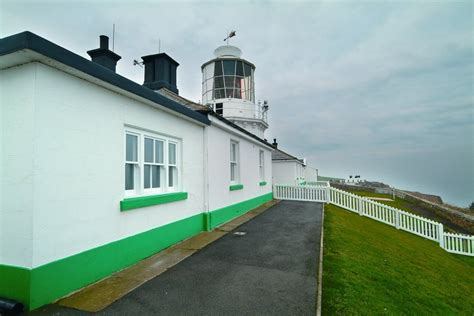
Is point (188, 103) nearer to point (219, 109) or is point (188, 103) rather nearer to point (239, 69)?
point (219, 109)

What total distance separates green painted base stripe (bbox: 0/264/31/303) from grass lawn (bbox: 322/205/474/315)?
12.6 feet

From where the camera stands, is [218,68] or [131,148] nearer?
[131,148]

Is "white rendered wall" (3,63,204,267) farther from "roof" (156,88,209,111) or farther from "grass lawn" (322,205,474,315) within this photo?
"grass lawn" (322,205,474,315)

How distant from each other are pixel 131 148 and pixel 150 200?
1167 millimetres

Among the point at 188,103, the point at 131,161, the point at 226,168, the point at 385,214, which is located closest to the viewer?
the point at 131,161

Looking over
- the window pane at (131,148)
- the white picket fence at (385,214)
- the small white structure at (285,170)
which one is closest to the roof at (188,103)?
the window pane at (131,148)

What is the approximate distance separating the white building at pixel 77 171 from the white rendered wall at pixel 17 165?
0.01m

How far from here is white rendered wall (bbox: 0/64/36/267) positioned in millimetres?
2945

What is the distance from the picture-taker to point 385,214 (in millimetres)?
11820

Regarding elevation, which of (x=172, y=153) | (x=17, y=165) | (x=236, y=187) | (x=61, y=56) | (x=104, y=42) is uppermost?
(x=104, y=42)

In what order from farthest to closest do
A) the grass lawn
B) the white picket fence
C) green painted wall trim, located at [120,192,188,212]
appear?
the white picket fence → green painted wall trim, located at [120,192,188,212] → the grass lawn

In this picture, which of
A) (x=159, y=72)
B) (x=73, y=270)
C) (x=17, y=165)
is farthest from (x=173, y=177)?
(x=159, y=72)

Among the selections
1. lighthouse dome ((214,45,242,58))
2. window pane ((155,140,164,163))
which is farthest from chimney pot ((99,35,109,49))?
lighthouse dome ((214,45,242,58))

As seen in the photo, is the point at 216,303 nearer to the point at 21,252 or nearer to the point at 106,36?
the point at 21,252
